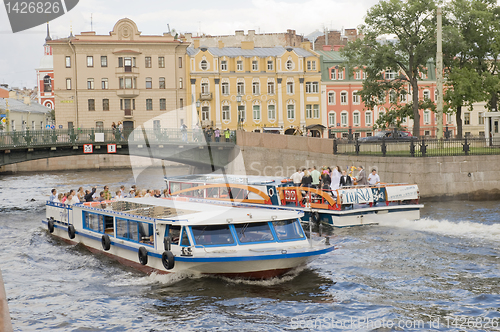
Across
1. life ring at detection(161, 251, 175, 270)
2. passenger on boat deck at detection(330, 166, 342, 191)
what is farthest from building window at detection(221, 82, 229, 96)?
life ring at detection(161, 251, 175, 270)

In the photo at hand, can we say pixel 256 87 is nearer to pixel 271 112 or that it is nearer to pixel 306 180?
pixel 271 112

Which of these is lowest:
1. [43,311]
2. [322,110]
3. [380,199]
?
[43,311]

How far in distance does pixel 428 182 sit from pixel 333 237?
12067 millimetres

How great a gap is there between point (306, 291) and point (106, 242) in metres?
7.82

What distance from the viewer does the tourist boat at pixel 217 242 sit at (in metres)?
16.0

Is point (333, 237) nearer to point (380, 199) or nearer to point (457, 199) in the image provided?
point (380, 199)

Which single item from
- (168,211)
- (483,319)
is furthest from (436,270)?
(168,211)

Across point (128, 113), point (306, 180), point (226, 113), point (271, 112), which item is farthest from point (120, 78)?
point (306, 180)

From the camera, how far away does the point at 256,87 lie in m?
71.6

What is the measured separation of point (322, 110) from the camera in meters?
72.6

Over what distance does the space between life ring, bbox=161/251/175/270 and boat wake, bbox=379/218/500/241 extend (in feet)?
34.0

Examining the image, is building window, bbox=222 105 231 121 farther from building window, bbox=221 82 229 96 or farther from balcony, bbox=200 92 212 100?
balcony, bbox=200 92 212 100

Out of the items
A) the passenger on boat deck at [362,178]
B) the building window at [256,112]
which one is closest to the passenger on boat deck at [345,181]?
the passenger on boat deck at [362,178]

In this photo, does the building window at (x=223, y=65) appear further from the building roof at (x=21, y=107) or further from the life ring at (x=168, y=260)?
the life ring at (x=168, y=260)
